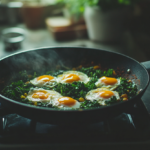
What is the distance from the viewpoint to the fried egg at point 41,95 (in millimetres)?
1571

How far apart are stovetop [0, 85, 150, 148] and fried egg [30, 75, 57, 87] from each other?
50 cm

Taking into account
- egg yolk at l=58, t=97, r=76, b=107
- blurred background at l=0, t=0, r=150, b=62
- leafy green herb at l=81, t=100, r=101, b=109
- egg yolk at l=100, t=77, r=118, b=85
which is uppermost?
blurred background at l=0, t=0, r=150, b=62

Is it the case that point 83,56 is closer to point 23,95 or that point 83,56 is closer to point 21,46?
point 23,95

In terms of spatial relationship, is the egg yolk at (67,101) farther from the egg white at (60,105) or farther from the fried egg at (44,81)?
the fried egg at (44,81)

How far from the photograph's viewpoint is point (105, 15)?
375 centimetres

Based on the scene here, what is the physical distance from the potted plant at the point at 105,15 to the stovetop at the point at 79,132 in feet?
9.09

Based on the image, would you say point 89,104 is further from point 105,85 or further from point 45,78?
point 45,78

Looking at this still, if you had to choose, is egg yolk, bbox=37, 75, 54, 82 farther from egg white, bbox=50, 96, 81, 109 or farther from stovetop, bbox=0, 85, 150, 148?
stovetop, bbox=0, 85, 150, 148

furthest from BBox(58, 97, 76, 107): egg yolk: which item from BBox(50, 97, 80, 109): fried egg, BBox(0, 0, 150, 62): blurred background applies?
BBox(0, 0, 150, 62): blurred background

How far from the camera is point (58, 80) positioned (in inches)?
75.4

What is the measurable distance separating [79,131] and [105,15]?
2.98m

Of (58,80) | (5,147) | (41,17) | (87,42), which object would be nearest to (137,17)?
(87,42)

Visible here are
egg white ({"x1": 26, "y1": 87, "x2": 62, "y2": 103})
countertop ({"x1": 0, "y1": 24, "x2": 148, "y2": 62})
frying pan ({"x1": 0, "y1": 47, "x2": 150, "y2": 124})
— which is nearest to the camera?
frying pan ({"x1": 0, "y1": 47, "x2": 150, "y2": 124})

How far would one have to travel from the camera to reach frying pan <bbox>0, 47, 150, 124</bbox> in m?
1.09
